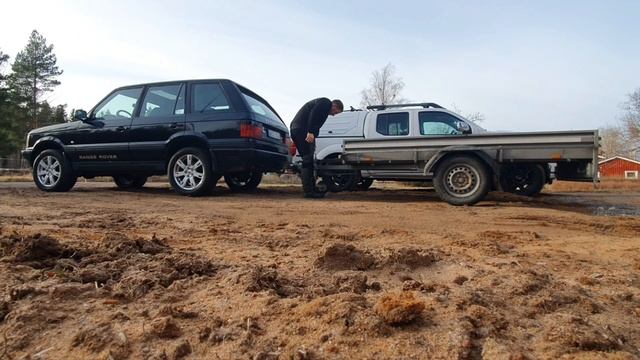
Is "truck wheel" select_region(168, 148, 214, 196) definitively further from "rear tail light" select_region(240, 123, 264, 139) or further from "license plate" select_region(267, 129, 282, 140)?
"license plate" select_region(267, 129, 282, 140)

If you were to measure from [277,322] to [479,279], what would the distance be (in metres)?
1.27

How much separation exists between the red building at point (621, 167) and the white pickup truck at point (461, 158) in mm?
53648

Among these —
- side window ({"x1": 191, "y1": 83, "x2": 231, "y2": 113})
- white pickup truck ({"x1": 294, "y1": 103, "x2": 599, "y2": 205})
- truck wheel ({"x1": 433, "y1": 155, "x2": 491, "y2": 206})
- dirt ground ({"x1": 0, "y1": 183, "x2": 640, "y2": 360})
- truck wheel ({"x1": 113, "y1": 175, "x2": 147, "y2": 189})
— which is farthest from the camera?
truck wheel ({"x1": 113, "y1": 175, "x2": 147, "y2": 189})

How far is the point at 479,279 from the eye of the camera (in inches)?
104

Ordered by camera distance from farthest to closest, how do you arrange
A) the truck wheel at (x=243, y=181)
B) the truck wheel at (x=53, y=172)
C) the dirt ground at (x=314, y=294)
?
the truck wheel at (x=243, y=181) < the truck wheel at (x=53, y=172) < the dirt ground at (x=314, y=294)

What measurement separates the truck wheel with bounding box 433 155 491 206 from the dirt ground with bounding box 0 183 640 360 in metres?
2.34

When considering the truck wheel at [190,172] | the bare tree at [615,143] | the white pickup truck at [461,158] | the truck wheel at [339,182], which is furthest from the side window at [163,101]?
the bare tree at [615,143]

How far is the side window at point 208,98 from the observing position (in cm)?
748

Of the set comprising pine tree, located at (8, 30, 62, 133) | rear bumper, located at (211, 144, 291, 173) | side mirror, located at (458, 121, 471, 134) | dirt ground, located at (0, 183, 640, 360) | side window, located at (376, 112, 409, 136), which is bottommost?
dirt ground, located at (0, 183, 640, 360)

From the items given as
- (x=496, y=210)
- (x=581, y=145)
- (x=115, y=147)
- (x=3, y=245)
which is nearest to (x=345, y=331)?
(x=3, y=245)

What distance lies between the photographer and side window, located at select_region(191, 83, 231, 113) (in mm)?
7480

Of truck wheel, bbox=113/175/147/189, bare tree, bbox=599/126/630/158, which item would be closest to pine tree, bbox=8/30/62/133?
truck wheel, bbox=113/175/147/189

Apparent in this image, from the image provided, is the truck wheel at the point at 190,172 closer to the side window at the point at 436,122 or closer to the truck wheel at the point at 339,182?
the truck wheel at the point at 339,182

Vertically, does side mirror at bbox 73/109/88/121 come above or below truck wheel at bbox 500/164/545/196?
above
